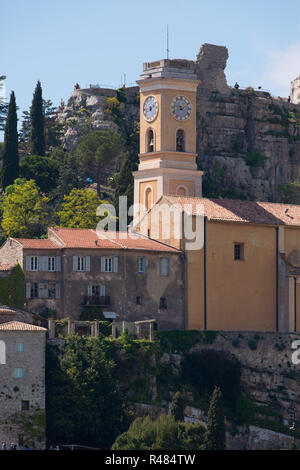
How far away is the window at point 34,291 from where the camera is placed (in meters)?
81.4

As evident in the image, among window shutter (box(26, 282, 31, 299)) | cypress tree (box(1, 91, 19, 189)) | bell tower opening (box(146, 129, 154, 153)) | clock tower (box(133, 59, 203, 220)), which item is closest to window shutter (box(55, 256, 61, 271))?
window shutter (box(26, 282, 31, 299))

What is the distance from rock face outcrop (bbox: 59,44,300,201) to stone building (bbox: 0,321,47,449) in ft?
169

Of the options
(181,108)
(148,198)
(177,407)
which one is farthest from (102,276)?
(181,108)

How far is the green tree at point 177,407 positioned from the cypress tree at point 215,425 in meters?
1.68

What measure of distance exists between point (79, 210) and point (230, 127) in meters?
30.4

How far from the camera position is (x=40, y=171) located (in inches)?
4508

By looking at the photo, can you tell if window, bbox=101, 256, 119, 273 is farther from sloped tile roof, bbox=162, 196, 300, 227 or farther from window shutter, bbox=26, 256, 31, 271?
sloped tile roof, bbox=162, 196, 300, 227

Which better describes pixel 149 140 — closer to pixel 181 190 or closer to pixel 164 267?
pixel 181 190

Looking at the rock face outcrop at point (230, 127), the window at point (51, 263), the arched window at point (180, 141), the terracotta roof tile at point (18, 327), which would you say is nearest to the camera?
the terracotta roof tile at point (18, 327)

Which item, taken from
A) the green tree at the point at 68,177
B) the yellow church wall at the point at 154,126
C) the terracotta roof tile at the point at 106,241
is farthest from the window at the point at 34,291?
the green tree at the point at 68,177

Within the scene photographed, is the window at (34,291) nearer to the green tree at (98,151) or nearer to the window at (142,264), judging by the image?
the window at (142,264)

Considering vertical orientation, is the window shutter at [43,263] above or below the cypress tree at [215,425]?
above
